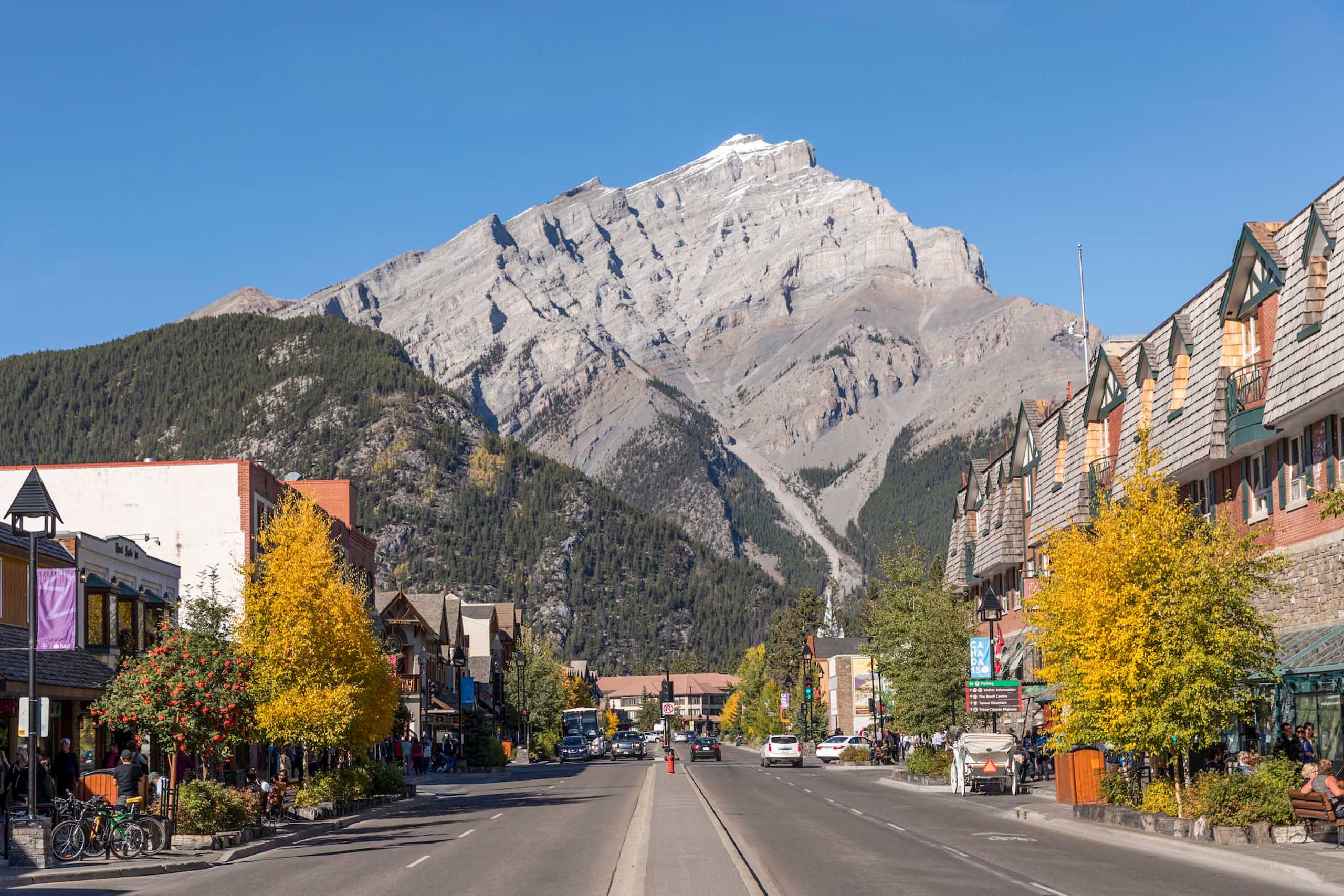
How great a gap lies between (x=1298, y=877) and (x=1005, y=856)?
4900 mm

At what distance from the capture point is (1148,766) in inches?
1396

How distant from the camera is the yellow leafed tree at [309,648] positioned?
39469 mm

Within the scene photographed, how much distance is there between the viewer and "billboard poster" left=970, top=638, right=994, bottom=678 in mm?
47156

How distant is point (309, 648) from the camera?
131ft

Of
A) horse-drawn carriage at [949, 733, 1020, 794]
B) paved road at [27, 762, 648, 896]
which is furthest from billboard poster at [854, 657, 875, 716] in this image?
paved road at [27, 762, 648, 896]

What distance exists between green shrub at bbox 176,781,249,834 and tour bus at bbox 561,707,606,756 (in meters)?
79.2

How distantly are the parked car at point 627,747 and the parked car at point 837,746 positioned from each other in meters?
17.3

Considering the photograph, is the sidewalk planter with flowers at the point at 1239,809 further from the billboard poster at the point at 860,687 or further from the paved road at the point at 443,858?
the billboard poster at the point at 860,687

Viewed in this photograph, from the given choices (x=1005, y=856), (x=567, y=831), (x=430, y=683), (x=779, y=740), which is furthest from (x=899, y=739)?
(x=1005, y=856)

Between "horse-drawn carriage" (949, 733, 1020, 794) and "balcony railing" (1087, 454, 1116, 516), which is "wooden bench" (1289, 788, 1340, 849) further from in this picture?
"balcony railing" (1087, 454, 1116, 516)

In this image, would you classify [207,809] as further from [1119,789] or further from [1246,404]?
[1246,404]

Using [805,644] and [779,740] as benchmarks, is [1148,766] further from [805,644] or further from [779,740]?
[805,644]

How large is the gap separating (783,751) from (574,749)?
71.6ft

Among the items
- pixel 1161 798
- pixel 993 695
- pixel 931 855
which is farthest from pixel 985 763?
pixel 931 855
